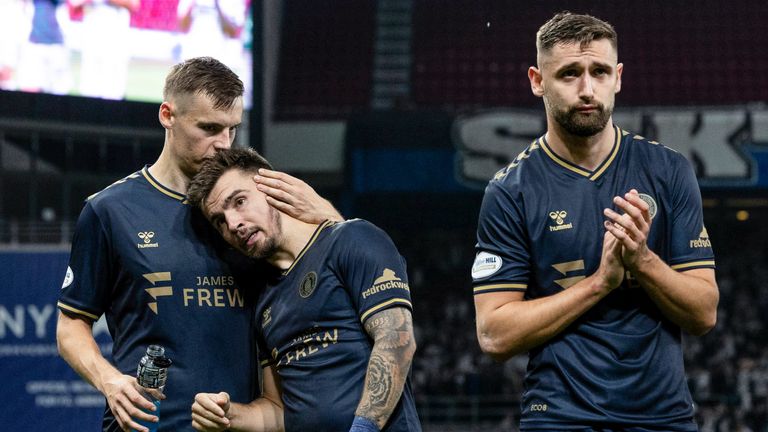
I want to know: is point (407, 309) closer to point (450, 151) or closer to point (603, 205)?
point (603, 205)

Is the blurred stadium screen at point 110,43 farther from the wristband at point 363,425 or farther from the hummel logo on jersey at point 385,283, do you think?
the wristband at point 363,425

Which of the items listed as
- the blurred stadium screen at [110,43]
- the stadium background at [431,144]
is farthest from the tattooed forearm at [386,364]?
the blurred stadium screen at [110,43]

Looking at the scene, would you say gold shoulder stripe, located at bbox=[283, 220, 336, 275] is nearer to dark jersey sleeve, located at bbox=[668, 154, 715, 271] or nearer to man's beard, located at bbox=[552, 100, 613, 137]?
man's beard, located at bbox=[552, 100, 613, 137]

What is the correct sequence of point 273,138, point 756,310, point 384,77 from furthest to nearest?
point 384,77, point 756,310, point 273,138

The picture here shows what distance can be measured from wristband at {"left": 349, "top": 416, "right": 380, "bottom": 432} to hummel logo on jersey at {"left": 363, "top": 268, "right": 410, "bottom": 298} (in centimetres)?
40

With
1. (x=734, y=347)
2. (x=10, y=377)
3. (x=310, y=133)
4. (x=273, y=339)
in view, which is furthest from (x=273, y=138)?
(x=273, y=339)

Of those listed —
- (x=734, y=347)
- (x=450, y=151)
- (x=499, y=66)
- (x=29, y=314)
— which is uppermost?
(x=499, y=66)

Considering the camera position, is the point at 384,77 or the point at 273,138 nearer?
the point at 273,138

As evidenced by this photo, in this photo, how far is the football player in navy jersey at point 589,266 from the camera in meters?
3.45

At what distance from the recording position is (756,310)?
1905cm

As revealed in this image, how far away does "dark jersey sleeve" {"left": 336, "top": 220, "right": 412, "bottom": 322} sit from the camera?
346 cm

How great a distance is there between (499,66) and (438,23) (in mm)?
1870

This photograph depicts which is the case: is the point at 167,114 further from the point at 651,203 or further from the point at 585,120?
the point at 651,203

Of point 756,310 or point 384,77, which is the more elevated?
point 384,77
